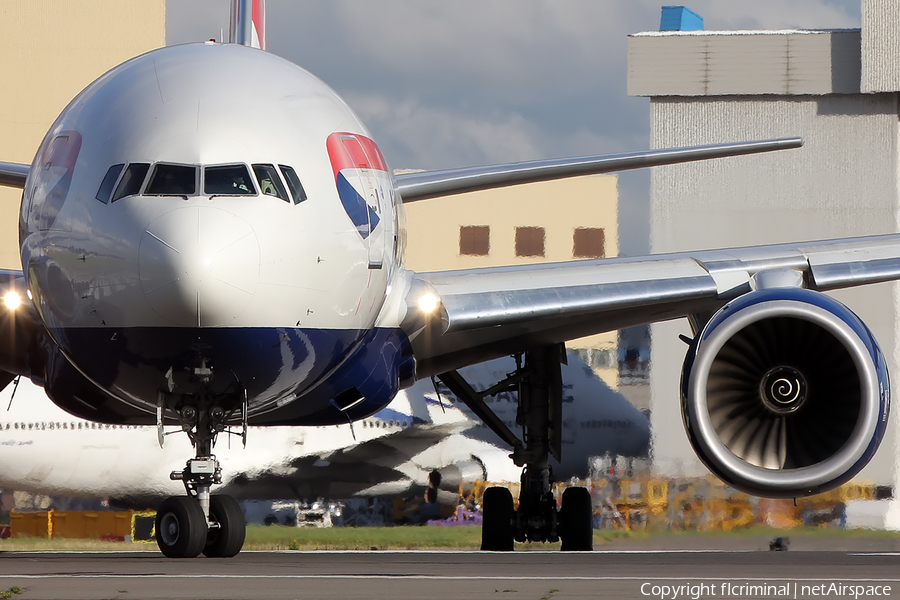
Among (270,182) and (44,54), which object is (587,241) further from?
(270,182)

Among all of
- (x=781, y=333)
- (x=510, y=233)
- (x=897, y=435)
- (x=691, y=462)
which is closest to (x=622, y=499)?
(x=691, y=462)

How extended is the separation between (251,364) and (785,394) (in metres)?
4.22

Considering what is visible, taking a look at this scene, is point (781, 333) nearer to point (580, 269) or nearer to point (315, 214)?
point (580, 269)

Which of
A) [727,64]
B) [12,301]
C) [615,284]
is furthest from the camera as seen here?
[727,64]

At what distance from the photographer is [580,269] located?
43.2 ft

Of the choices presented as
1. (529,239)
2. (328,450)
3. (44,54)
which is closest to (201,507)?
(328,450)

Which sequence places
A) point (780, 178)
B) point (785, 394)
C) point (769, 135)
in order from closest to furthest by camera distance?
point (785, 394) < point (769, 135) < point (780, 178)

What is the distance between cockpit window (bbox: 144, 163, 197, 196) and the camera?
378 inches

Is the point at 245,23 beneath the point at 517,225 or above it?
beneath

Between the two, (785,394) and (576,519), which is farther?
(576,519)

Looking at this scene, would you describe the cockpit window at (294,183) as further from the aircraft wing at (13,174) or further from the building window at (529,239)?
the building window at (529,239)

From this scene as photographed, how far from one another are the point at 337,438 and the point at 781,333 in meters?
19.5

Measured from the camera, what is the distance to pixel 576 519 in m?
16.6

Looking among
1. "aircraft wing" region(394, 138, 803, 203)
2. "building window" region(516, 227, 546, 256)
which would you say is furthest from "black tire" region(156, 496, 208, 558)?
"building window" region(516, 227, 546, 256)
